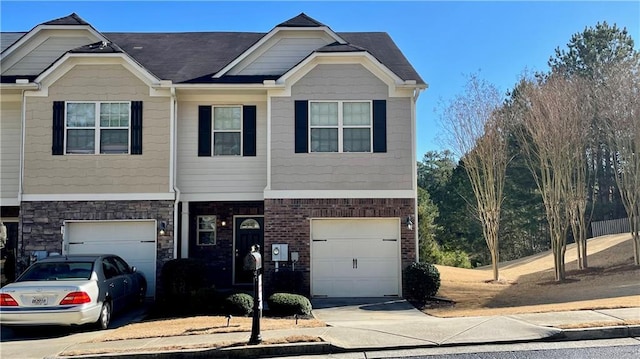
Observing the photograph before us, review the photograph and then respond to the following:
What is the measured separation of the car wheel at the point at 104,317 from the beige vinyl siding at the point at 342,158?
17.2 feet

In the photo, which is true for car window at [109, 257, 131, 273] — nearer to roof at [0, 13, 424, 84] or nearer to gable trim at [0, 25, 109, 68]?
roof at [0, 13, 424, 84]

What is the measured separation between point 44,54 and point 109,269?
309 inches

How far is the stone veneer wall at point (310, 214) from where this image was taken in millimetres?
14281

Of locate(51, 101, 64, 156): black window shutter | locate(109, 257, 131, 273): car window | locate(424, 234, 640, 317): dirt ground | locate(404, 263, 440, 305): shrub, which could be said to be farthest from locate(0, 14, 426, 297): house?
locate(424, 234, 640, 317): dirt ground

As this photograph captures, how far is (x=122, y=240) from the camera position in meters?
14.7

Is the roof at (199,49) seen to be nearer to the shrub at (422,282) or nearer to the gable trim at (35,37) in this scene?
the gable trim at (35,37)

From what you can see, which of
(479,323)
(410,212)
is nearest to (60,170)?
(410,212)

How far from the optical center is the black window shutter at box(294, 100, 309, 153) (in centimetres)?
1452

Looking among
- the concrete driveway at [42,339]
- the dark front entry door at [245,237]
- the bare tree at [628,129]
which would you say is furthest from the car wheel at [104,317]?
the bare tree at [628,129]

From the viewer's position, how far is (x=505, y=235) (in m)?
36.7

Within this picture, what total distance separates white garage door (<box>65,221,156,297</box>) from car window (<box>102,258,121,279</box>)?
89.7 inches

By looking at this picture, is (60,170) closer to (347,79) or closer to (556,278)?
(347,79)

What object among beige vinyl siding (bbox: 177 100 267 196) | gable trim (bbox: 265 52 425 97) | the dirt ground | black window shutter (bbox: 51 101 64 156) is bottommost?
the dirt ground

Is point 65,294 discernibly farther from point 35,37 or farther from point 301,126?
point 35,37
